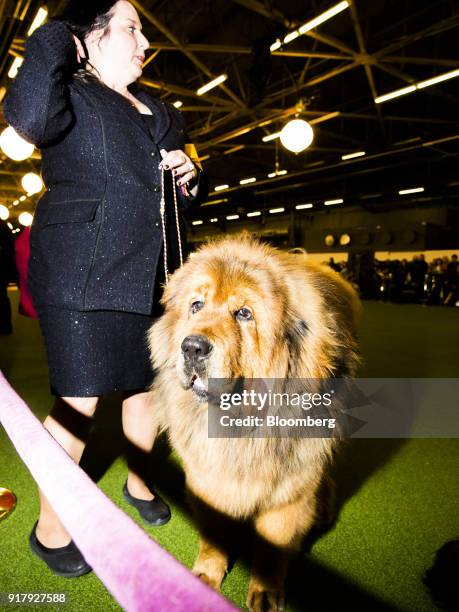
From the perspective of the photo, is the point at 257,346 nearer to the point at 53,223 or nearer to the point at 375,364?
the point at 53,223

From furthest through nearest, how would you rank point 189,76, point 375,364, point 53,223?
1. point 189,76
2. point 375,364
3. point 53,223

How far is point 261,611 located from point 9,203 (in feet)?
117

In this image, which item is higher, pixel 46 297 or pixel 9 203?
pixel 9 203

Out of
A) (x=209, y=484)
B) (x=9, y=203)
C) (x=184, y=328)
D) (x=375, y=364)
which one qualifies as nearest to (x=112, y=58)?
(x=184, y=328)

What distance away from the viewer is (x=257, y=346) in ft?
4.63

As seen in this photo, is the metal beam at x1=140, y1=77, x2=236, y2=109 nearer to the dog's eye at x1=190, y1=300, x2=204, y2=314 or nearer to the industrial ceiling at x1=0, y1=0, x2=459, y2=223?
the industrial ceiling at x1=0, y1=0, x2=459, y2=223

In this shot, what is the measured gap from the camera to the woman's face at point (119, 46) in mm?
1427

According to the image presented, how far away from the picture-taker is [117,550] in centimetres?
48

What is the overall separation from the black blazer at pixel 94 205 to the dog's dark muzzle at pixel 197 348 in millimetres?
308

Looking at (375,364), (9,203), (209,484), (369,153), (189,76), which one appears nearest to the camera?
(209,484)

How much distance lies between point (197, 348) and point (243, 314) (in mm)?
265

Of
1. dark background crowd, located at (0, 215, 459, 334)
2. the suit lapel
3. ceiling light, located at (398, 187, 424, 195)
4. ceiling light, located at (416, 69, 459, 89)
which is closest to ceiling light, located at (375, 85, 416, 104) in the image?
ceiling light, located at (416, 69, 459, 89)

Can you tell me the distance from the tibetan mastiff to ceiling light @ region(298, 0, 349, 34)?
7.68m

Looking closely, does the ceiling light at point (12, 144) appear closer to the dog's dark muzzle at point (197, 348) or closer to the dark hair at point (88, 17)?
the dark hair at point (88, 17)
